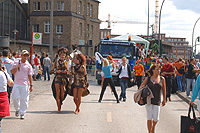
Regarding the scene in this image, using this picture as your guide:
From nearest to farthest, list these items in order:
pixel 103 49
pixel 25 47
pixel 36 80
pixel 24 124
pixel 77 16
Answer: pixel 24 124 < pixel 103 49 < pixel 36 80 < pixel 25 47 < pixel 77 16

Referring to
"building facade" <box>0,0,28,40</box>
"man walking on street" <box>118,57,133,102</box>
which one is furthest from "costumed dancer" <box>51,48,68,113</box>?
"building facade" <box>0,0,28,40</box>

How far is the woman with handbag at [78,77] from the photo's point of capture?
11469mm

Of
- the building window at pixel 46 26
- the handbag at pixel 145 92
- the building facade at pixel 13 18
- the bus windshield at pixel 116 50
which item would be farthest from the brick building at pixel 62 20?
the handbag at pixel 145 92

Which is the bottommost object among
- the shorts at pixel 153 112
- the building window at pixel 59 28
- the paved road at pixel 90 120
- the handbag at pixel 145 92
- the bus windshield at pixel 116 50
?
the paved road at pixel 90 120

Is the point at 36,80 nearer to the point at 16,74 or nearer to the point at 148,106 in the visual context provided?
the point at 16,74

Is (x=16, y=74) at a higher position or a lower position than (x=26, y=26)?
lower

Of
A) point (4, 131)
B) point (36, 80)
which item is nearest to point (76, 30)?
point (36, 80)

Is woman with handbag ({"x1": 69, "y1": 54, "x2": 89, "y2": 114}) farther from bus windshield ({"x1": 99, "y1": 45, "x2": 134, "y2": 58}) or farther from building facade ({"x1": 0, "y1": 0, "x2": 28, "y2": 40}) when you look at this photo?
building facade ({"x1": 0, "y1": 0, "x2": 28, "y2": 40})

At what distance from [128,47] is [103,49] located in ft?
5.34

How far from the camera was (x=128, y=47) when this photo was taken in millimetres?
24609

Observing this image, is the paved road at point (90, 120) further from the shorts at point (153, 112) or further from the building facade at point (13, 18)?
the building facade at point (13, 18)

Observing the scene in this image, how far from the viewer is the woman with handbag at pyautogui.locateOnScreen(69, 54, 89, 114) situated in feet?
37.6

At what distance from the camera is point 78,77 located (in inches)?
453

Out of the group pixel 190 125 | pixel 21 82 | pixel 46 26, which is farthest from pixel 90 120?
pixel 46 26
